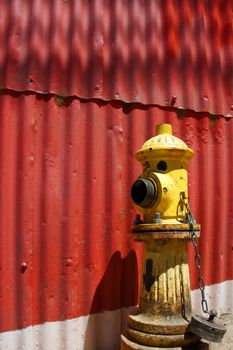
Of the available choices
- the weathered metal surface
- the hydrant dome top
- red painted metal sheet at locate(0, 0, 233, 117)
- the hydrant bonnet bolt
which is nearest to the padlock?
the weathered metal surface

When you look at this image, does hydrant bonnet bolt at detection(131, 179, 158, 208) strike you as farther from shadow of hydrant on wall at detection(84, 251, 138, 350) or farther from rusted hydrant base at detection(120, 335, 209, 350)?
rusted hydrant base at detection(120, 335, 209, 350)

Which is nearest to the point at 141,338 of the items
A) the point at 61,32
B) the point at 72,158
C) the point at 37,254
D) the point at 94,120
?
the point at 37,254

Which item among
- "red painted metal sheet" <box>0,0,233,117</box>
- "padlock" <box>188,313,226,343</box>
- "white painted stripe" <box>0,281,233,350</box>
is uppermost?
"red painted metal sheet" <box>0,0,233,117</box>

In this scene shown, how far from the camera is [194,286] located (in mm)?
3941

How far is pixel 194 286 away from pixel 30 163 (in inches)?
72.3

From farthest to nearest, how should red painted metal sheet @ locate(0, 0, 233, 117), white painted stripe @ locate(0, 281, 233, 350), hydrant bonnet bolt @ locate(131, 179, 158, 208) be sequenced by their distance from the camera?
red painted metal sheet @ locate(0, 0, 233, 117) < white painted stripe @ locate(0, 281, 233, 350) < hydrant bonnet bolt @ locate(131, 179, 158, 208)

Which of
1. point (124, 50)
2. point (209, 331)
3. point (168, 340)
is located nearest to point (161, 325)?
point (168, 340)

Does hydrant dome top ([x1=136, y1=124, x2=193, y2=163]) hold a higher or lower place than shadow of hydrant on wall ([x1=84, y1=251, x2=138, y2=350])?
higher

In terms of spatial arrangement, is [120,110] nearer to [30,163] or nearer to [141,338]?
[30,163]

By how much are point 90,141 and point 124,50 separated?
2.94 feet

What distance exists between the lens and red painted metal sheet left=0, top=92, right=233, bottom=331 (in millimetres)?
3236

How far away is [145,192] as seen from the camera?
309 centimetres

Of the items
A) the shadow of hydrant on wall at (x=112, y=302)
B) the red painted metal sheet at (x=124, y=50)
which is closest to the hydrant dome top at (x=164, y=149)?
the red painted metal sheet at (x=124, y=50)

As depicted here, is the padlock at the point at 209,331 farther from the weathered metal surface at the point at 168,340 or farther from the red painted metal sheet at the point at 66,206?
the red painted metal sheet at the point at 66,206
